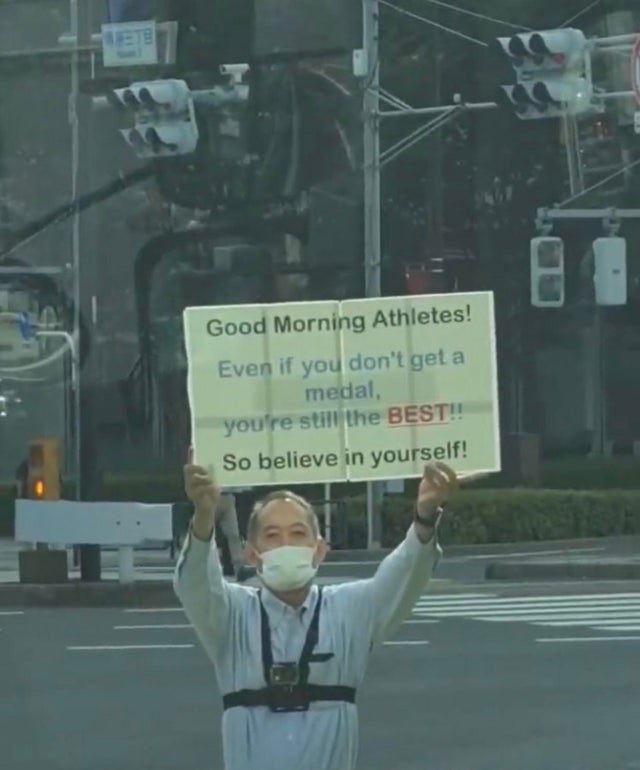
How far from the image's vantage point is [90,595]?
21359 millimetres

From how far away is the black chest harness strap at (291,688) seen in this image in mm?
4996

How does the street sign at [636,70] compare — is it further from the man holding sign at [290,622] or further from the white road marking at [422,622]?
the man holding sign at [290,622]

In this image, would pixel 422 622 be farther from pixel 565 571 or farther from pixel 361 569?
pixel 361 569

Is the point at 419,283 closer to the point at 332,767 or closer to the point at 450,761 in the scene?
the point at 450,761

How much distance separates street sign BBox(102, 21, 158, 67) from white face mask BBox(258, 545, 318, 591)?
2657 cm

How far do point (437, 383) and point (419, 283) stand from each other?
23.5m

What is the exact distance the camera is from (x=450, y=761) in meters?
11.3

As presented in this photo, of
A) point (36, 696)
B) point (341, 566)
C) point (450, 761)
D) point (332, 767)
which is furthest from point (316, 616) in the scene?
point (341, 566)

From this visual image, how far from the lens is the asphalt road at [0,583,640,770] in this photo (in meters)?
11.6

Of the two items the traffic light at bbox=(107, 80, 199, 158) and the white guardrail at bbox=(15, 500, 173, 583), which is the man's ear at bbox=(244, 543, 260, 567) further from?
the traffic light at bbox=(107, 80, 199, 158)

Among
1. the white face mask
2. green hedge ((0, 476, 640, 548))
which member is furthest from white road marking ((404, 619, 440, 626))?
the white face mask

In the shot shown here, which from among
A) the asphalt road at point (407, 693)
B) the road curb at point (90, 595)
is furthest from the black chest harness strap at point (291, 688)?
the road curb at point (90, 595)

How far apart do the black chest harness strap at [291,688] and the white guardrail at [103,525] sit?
16842mm

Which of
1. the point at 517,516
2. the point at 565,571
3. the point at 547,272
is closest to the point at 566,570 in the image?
the point at 565,571
